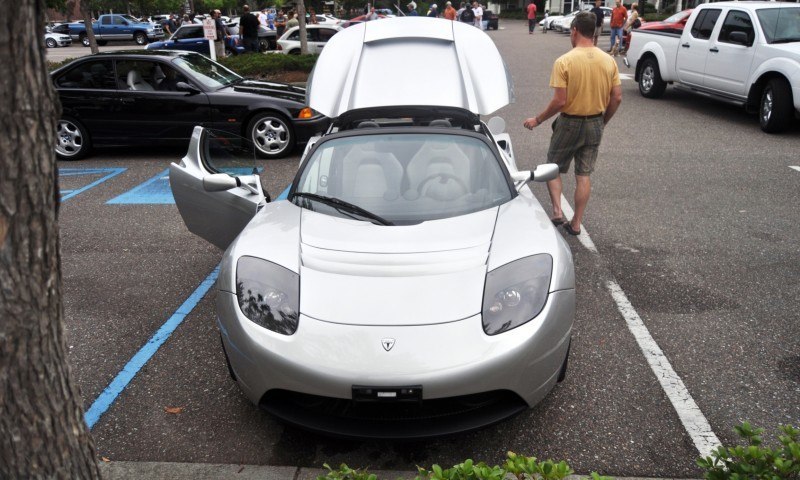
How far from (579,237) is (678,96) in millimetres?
8913

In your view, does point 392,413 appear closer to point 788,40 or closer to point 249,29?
point 788,40

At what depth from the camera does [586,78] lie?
541 centimetres

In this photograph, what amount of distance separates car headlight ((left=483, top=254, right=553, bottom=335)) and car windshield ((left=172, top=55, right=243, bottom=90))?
703 centimetres

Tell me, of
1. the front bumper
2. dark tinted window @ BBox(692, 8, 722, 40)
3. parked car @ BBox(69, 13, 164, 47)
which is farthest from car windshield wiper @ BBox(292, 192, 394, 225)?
parked car @ BBox(69, 13, 164, 47)

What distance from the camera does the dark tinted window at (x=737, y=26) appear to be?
9.91m

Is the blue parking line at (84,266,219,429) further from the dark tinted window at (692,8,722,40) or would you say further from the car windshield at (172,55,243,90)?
the dark tinted window at (692,8,722,40)

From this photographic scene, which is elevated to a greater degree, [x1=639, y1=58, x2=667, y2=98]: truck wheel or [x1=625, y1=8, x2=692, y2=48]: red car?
[x1=625, y1=8, x2=692, y2=48]: red car

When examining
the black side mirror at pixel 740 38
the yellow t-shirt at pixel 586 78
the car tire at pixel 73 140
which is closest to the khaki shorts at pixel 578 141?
the yellow t-shirt at pixel 586 78

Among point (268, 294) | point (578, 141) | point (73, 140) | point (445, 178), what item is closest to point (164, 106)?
point (73, 140)

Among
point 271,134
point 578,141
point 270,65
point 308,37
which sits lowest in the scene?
point 271,134

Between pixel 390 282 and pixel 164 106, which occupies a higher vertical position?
pixel 164 106

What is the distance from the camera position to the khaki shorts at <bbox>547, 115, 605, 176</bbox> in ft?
18.4

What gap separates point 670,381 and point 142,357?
3197 mm

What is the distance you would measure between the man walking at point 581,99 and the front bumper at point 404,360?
2938 millimetres
